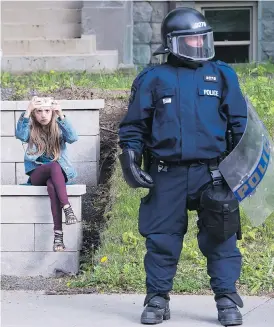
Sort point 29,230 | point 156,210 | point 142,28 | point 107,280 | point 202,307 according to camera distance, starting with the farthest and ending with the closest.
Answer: point 142,28, point 29,230, point 107,280, point 202,307, point 156,210

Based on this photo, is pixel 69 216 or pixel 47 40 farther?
pixel 47 40

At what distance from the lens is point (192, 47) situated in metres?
5.09

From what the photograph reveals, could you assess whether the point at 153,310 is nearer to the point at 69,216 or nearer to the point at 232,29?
the point at 69,216

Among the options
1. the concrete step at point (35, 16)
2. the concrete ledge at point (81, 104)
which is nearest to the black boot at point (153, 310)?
the concrete ledge at point (81, 104)

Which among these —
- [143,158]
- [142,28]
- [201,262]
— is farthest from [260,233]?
[142,28]

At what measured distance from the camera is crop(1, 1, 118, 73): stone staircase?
36.8 ft

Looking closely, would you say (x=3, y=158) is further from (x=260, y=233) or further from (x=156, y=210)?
(x=156, y=210)

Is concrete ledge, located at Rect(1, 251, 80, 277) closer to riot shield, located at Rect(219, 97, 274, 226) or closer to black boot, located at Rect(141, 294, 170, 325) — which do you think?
black boot, located at Rect(141, 294, 170, 325)

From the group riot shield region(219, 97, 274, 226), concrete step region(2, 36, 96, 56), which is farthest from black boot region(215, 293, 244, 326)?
concrete step region(2, 36, 96, 56)

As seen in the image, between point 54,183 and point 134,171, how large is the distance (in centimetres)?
156

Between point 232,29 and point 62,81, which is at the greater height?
point 232,29

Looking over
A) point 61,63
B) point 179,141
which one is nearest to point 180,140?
point 179,141

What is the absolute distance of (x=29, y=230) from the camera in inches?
260

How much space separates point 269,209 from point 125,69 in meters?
5.94
